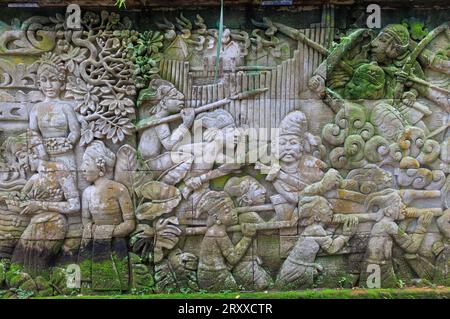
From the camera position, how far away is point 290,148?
576 centimetres

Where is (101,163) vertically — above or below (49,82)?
below

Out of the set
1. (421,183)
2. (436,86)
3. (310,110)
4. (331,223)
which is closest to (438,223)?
(421,183)

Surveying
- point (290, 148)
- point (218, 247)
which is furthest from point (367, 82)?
point (218, 247)

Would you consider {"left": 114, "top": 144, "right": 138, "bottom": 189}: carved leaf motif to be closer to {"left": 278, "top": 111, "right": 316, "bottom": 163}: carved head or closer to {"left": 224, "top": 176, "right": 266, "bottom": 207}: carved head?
{"left": 224, "top": 176, "right": 266, "bottom": 207}: carved head

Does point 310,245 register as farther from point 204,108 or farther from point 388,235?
point 204,108

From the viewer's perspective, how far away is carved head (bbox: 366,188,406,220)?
5.78 meters

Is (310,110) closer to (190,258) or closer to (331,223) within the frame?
(331,223)

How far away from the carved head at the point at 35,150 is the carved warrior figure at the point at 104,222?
49 centimetres

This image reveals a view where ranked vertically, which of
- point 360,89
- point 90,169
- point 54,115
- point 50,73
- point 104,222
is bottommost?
point 104,222

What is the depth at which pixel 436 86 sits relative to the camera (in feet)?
19.2

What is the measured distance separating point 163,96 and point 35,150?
1.63 m

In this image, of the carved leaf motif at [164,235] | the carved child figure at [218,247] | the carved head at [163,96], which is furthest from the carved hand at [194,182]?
the carved head at [163,96]

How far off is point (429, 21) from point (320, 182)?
2322 millimetres

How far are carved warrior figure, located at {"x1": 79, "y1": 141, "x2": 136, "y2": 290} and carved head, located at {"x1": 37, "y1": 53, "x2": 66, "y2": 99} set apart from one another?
0.80m
